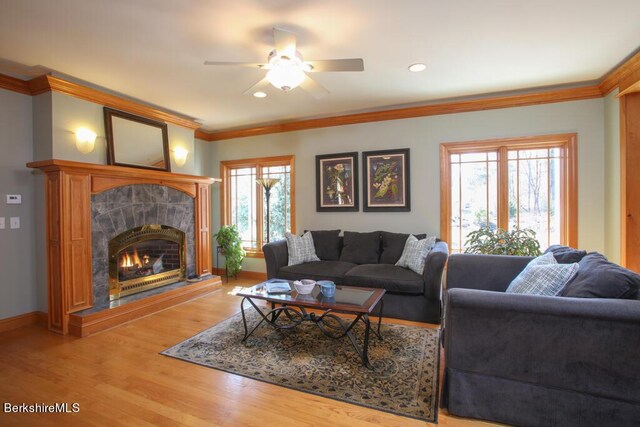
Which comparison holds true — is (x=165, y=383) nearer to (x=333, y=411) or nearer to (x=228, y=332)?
(x=228, y=332)

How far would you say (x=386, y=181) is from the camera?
4543 mm

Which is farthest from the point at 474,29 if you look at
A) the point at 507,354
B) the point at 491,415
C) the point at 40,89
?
the point at 40,89

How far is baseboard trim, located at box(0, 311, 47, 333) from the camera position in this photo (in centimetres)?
322

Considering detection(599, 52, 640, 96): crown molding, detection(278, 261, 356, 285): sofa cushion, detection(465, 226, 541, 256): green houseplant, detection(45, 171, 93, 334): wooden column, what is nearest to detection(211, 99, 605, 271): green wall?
detection(599, 52, 640, 96): crown molding

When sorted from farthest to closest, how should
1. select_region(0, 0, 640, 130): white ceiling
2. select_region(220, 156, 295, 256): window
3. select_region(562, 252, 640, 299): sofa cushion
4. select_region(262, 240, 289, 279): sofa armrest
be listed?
select_region(220, 156, 295, 256): window
select_region(262, 240, 289, 279): sofa armrest
select_region(0, 0, 640, 130): white ceiling
select_region(562, 252, 640, 299): sofa cushion

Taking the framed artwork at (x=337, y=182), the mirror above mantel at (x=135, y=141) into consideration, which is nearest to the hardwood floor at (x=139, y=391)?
the mirror above mantel at (x=135, y=141)

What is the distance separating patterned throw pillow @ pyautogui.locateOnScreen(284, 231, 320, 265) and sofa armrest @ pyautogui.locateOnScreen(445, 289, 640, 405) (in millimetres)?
2560

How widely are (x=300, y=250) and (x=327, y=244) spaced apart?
437 millimetres

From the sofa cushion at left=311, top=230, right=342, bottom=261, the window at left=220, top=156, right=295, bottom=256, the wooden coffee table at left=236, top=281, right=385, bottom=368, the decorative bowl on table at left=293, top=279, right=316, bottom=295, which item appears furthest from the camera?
the window at left=220, top=156, right=295, bottom=256

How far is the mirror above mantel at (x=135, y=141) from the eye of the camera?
12.3ft

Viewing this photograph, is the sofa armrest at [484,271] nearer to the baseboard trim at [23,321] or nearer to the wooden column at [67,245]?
the wooden column at [67,245]

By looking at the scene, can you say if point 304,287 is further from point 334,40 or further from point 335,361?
point 334,40

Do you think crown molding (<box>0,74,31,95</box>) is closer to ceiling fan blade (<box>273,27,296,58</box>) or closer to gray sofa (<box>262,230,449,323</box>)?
ceiling fan blade (<box>273,27,296,58</box>)
